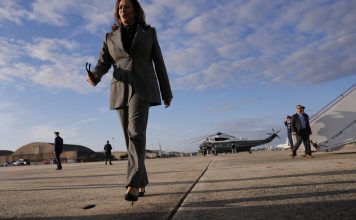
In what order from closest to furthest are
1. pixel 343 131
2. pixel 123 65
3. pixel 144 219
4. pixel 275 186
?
pixel 144 219 → pixel 123 65 → pixel 275 186 → pixel 343 131

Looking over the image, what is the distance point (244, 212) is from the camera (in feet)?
10.8

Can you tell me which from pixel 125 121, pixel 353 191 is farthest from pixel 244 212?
pixel 125 121

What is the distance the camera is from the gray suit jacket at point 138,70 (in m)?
4.15

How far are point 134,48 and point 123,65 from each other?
212 mm

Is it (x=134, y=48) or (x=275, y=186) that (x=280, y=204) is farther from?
(x=134, y=48)

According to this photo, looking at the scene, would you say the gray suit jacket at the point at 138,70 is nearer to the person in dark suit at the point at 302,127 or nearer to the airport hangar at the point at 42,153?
the person in dark suit at the point at 302,127

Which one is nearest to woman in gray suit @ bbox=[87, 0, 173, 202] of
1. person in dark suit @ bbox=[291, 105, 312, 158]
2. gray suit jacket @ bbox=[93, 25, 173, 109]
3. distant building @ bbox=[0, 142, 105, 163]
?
gray suit jacket @ bbox=[93, 25, 173, 109]

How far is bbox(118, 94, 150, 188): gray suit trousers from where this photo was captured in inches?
156

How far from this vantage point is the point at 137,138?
4004 millimetres

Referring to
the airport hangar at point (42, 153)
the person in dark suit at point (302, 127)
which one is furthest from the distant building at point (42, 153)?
the person in dark suit at point (302, 127)

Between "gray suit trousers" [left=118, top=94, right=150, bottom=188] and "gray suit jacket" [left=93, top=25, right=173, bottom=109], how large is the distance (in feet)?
0.29

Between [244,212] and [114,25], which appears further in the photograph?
[114,25]

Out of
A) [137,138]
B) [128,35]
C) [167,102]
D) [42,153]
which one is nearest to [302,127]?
[167,102]

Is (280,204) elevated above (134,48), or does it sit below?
below
